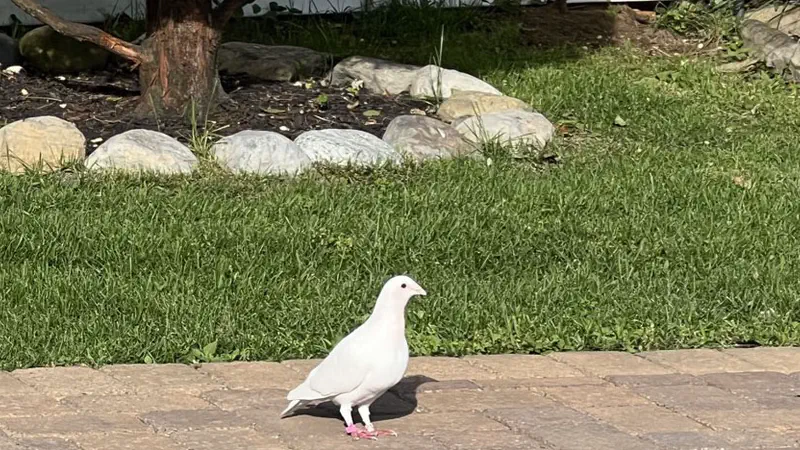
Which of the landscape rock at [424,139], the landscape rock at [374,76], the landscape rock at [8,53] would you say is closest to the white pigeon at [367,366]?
the landscape rock at [424,139]

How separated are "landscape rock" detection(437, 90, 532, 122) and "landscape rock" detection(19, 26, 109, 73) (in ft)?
7.80

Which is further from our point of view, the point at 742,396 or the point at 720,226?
the point at 720,226

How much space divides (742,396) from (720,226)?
224 cm

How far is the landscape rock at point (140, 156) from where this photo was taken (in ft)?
23.7

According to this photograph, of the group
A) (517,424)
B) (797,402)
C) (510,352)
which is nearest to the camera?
(517,424)

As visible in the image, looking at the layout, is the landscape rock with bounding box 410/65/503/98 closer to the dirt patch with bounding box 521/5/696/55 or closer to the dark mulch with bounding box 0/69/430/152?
the dark mulch with bounding box 0/69/430/152

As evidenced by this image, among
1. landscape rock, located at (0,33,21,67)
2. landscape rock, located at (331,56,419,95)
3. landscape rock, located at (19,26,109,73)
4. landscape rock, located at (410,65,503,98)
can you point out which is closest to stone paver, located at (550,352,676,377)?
landscape rock, located at (410,65,503,98)

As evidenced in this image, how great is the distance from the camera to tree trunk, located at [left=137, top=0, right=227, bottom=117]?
809 centimetres

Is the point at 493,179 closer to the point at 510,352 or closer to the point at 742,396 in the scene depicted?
the point at 510,352

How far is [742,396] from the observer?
479 centimetres

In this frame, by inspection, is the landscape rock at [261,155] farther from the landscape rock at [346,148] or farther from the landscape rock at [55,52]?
the landscape rock at [55,52]

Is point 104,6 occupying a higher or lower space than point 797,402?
higher

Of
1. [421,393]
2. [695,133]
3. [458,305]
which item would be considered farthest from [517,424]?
→ [695,133]

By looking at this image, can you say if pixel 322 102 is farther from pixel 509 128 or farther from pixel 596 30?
pixel 596 30
